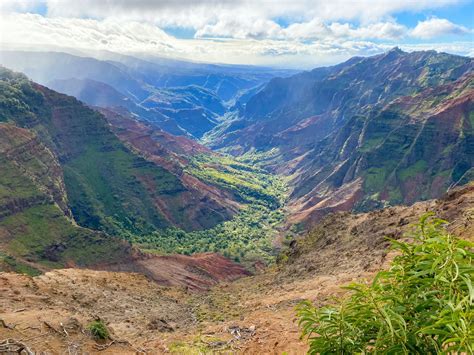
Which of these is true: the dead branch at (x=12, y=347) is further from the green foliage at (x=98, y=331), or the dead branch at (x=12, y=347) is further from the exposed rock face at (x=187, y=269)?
the exposed rock face at (x=187, y=269)

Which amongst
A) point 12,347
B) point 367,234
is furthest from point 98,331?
point 367,234

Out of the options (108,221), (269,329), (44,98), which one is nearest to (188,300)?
(269,329)

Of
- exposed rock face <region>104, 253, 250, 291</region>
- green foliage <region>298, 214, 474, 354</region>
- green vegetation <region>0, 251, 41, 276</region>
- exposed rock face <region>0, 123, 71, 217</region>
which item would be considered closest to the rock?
green foliage <region>298, 214, 474, 354</region>

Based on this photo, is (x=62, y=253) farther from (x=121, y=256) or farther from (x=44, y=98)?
(x=44, y=98)

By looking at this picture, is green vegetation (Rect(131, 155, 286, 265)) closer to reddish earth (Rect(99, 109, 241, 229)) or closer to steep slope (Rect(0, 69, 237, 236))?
reddish earth (Rect(99, 109, 241, 229))

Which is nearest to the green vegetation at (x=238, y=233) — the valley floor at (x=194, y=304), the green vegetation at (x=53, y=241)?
the green vegetation at (x=53, y=241)
